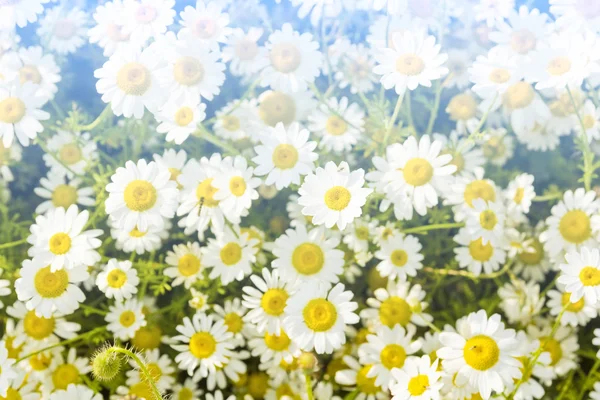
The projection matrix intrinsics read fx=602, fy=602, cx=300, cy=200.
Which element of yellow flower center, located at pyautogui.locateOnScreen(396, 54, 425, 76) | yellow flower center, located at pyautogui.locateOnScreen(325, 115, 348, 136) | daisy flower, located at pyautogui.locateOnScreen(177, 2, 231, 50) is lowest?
yellow flower center, located at pyautogui.locateOnScreen(325, 115, 348, 136)

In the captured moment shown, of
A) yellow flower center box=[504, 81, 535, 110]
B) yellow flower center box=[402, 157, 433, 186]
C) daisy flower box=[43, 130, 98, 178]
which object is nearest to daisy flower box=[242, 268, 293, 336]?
yellow flower center box=[402, 157, 433, 186]

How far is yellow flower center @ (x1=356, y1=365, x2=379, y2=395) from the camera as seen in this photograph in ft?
4.57

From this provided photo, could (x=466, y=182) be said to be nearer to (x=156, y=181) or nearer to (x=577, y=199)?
(x=577, y=199)

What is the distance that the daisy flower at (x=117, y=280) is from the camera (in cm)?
→ 138

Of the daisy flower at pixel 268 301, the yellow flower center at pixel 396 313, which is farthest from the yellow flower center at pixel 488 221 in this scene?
the daisy flower at pixel 268 301

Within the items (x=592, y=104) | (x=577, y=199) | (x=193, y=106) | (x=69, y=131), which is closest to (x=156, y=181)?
(x=193, y=106)

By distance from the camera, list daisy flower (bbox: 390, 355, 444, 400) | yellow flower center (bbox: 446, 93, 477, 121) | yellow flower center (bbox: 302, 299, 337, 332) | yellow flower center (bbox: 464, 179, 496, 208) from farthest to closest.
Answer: yellow flower center (bbox: 446, 93, 477, 121), yellow flower center (bbox: 464, 179, 496, 208), yellow flower center (bbox: 302, 299, 337, 332), daisy flower (bbox: 390, 355, 444, 400)

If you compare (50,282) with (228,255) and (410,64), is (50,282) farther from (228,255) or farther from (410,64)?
(410,64)

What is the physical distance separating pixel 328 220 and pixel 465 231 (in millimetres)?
379

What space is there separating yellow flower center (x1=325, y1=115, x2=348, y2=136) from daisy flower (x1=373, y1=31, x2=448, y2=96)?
0.71ft

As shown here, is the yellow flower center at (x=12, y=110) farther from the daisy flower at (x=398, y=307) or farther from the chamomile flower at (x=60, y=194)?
the daisy flower at (x=398, y=307)

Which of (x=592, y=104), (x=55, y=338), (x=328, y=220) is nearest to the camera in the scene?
(x=328, y=220)

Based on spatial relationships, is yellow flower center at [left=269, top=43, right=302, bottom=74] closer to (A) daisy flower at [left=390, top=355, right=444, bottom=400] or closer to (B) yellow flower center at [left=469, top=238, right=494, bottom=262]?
(B) yellow flower center at [left=469, top=238, right=494, bottom=262]

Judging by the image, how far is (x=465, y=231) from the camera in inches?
57.9
